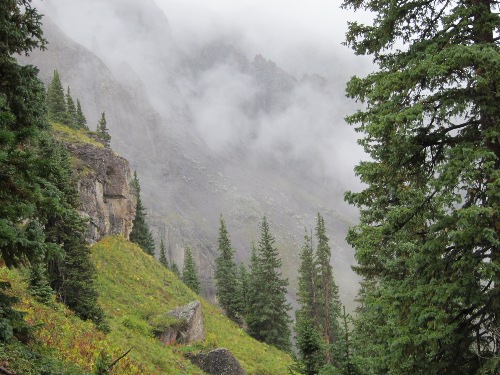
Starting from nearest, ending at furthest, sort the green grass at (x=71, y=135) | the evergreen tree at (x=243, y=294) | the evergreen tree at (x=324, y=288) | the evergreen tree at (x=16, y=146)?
the evergreen tree at (x=16, y=146), the evergreen tree at (x=324, y=288), the green grass at (x=71, y=135), the evergreen tree at (x=243, y=294)

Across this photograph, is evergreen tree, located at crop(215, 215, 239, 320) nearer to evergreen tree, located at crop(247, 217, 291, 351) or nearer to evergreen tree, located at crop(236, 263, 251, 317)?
evergreen tree, located at crop(236, 263, 251, 317)

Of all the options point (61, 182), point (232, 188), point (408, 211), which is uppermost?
point (232, 188)

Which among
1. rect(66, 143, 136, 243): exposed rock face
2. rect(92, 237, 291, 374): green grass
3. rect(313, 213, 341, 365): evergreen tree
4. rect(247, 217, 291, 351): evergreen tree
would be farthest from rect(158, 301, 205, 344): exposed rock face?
rect(247, 217, 291, 351): evergreen tree

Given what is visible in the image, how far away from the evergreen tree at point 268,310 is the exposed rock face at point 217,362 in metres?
22.1

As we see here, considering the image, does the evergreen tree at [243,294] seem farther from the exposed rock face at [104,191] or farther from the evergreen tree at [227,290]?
the exposed rock face at [104,191]

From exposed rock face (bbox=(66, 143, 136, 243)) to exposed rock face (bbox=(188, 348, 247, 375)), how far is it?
2029 centimetres

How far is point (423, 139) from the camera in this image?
766 centimetres

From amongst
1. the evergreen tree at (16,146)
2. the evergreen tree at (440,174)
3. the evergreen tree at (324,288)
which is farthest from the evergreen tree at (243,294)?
the evergreen tree at (16,146)

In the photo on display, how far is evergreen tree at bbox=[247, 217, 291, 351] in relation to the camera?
4509 centimetres

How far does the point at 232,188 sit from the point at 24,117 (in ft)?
622

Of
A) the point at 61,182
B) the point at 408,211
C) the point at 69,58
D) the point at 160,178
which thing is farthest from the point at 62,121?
the point at 69,58

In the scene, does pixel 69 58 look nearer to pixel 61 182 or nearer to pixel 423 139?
pixel 61 182

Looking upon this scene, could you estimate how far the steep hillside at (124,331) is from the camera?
8.77 metres

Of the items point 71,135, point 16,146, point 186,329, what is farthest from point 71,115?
point 16,146
